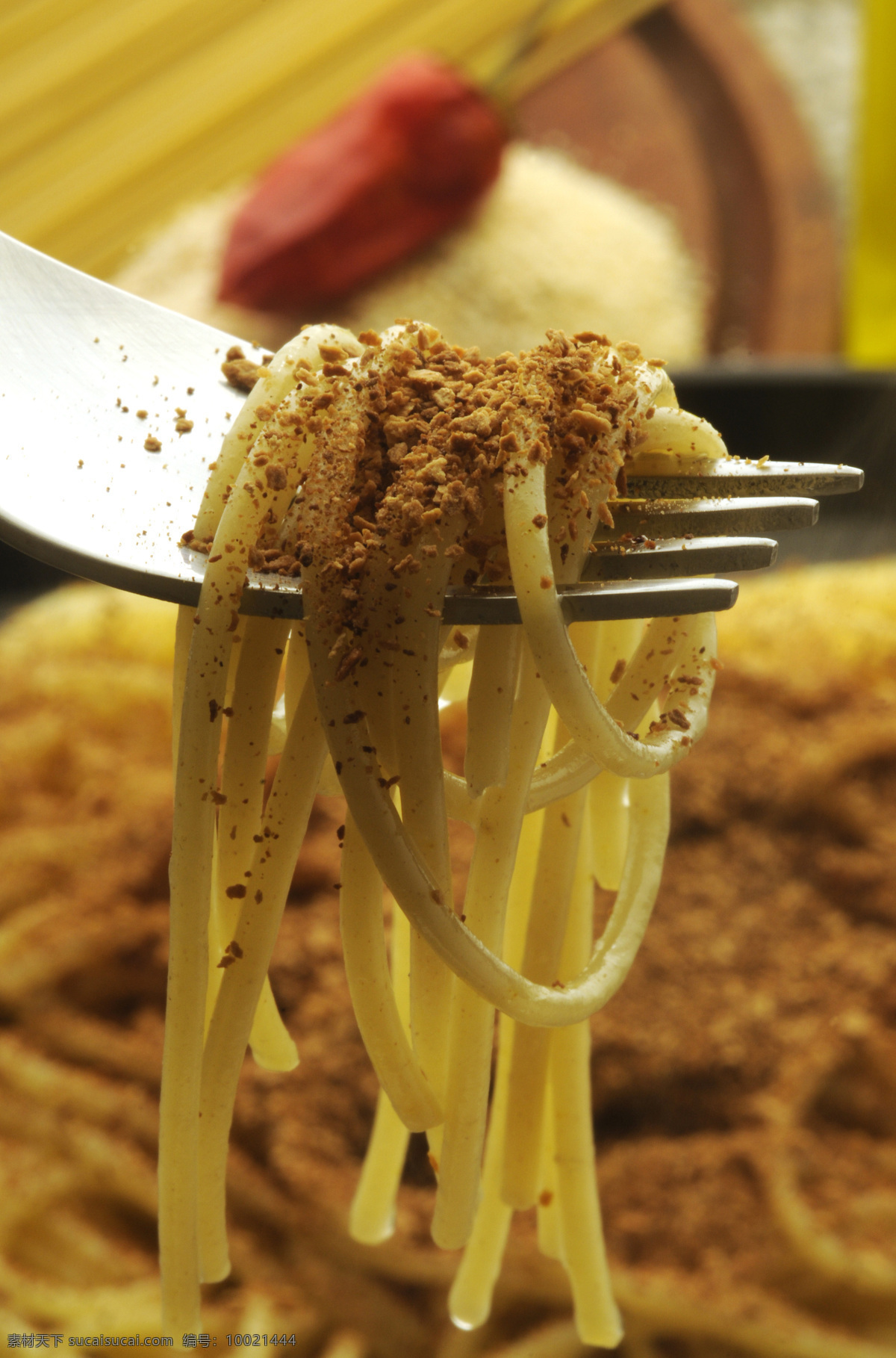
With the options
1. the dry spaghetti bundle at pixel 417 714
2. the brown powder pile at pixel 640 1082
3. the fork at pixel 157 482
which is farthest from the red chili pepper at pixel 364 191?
the dry spaghetti bundle at pixel 417 714

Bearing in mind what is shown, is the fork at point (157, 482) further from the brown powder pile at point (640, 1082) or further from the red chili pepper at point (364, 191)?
the red chili pepper at point (364, 191)

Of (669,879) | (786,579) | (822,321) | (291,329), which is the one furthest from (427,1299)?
(822,321)

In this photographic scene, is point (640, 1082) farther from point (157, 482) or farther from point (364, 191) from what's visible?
point (364, 191)

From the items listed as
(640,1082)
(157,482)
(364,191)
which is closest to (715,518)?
(157,482)

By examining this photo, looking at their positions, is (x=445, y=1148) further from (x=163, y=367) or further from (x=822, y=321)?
(x=822, y=321)

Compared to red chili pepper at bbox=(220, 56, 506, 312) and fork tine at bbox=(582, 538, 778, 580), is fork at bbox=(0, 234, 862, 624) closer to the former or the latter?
fork tine at bbox=(582, 538, 778, 580)

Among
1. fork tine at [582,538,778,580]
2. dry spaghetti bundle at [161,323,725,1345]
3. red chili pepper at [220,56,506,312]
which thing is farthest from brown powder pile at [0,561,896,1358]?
red chili pepper at [220,56,506,312]
